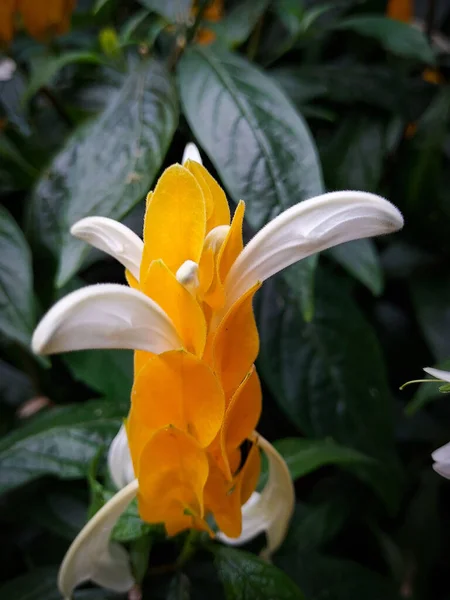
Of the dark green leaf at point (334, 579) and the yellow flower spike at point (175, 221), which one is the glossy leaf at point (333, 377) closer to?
the dark green leaf at point (334, 579)

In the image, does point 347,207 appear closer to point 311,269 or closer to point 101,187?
point 311,269

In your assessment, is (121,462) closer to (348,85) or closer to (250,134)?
(250,134)

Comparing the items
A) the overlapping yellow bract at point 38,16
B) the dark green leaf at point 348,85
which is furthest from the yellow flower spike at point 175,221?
the overlapping yellow bract at point 38,16

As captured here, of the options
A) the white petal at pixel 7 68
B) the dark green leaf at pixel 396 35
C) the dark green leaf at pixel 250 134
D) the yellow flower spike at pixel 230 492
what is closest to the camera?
the yellow flower spike at pixel 230 492

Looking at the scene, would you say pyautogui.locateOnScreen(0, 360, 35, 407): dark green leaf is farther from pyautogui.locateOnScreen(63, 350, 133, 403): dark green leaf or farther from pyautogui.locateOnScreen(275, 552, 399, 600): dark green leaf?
pyautogui.locateOnScreen(275, 552, 399, 600): dark green leaf

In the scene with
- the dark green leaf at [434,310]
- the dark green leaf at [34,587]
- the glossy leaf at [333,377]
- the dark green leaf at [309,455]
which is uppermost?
the dark green leaf at [309,455]

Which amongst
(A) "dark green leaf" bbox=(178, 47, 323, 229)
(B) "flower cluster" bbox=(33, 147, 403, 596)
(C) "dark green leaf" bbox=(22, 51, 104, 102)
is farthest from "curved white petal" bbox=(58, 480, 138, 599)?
(C) "dark green leaf" bbox=(22, 51, 104, 102)

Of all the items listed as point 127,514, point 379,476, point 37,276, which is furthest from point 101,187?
point 379,476

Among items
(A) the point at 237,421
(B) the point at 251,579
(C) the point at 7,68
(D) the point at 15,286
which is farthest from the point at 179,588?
(C) the point at 7,68
